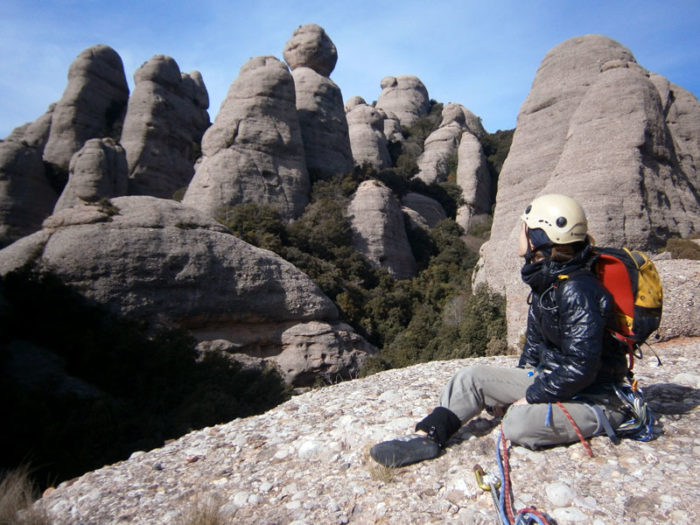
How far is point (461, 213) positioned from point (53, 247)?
73.1 feet

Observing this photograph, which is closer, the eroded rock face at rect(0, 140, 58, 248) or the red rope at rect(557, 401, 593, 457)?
the red rope at rect(557, 401, 593, 457)

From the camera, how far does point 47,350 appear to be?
1041cm

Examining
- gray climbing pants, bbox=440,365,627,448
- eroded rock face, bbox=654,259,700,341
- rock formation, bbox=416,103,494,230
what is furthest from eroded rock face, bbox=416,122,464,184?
gray climbing pants, bbox=440,365,627,448

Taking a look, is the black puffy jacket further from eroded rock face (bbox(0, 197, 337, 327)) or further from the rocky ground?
eroded rock face (bbox(0, 197, 337, 327))

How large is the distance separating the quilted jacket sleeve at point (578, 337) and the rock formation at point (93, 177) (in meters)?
23.6

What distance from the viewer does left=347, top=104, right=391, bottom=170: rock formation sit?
1199 inches

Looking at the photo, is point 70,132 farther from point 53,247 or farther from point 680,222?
point 680,222

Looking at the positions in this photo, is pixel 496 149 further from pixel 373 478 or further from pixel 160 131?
pixel 373 478

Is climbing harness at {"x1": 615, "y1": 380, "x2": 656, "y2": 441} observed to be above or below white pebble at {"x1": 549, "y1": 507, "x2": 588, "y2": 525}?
above

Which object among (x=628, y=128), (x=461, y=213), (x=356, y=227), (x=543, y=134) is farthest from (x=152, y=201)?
(x=461, y=213)

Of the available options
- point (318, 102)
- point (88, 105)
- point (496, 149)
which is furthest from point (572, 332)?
point (496, 149)

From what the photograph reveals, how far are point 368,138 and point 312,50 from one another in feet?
21.8

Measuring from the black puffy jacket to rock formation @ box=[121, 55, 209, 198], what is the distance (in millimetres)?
25804

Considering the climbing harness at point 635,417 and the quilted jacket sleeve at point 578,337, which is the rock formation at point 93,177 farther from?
the climbing harness at point 635,417
